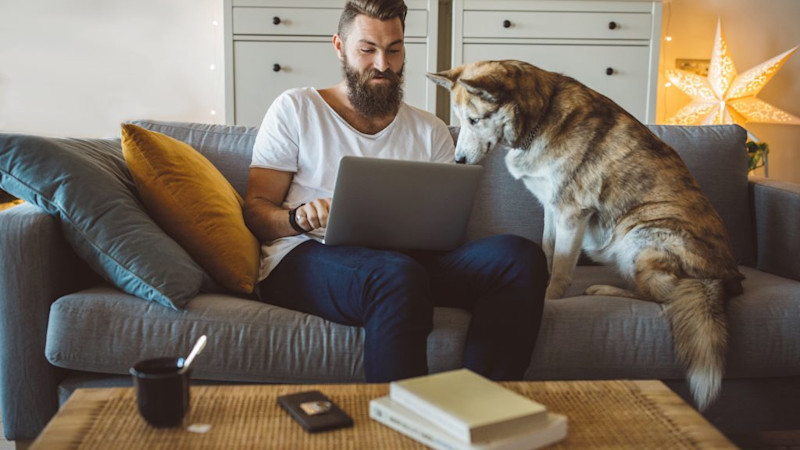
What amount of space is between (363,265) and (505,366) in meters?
0.36

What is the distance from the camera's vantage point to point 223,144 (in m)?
2.14

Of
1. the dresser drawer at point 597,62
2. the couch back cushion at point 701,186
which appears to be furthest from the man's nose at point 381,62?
the dresser drawer at point 597,62

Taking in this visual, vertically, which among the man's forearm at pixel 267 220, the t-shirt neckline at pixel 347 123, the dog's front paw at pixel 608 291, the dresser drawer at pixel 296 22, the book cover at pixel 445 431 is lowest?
the dog's front paw at pixel 608 291

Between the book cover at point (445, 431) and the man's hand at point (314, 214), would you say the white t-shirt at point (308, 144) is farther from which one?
the book cover at point (445, 431)

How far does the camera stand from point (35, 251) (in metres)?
1.45

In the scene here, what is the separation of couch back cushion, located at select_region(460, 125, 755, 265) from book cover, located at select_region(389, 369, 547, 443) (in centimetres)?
129

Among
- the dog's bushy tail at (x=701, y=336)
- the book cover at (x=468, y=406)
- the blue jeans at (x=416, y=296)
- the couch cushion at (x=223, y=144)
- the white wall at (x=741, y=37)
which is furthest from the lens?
the white wall at (x=741, y=37)

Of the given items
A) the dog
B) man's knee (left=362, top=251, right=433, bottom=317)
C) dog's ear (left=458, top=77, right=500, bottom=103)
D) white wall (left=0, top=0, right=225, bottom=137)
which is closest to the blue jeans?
man's knee (left=362, top=251, right=433, bottom=317)

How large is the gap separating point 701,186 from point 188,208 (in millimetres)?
1542

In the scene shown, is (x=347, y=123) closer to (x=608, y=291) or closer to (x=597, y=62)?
(x=608, y=291)

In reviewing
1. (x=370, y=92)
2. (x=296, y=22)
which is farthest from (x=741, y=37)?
(x=370, y=92)

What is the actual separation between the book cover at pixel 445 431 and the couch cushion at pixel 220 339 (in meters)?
0.60

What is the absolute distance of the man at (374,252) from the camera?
4.63 ft

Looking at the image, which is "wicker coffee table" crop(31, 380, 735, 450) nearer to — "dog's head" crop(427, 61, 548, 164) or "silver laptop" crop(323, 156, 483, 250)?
"silver laptop" crop(323, 156, 483, 250)
